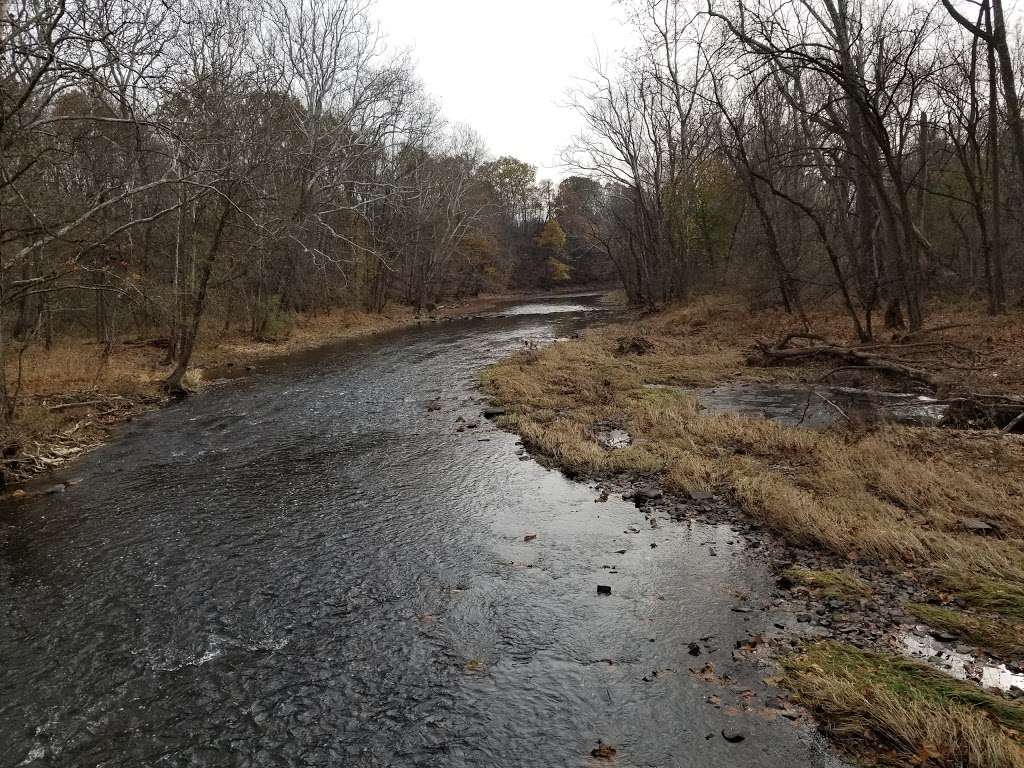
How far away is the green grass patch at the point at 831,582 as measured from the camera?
4922 millimetres

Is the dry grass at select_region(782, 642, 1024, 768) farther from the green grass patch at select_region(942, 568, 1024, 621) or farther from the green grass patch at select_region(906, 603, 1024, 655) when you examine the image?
the green grass patch at select_region(942, 568, 1024, 621)

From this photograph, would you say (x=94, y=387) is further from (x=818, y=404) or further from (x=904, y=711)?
(x=904, y=711)

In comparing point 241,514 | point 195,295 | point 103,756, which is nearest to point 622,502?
point 241,514

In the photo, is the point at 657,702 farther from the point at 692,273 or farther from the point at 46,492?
the point at 692,273

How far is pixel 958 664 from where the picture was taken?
393 centimetres

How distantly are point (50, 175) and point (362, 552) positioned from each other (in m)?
16.9

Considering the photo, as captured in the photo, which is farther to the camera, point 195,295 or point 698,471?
point 195,295

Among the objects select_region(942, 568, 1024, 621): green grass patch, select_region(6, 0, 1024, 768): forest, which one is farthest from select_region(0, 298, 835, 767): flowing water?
select_region(942, 568, 1024, 621): green grass patch

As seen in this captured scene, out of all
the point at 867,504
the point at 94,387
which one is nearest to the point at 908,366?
the point at 867,504

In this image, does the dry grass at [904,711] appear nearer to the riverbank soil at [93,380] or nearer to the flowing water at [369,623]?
the flowing water at [369,623]

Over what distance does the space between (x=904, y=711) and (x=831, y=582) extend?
1.75 m

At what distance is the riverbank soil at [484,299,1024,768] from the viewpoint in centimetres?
353

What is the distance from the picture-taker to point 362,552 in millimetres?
6332

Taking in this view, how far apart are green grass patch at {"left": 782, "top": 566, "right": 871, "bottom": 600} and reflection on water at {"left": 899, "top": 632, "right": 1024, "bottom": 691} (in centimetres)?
61
